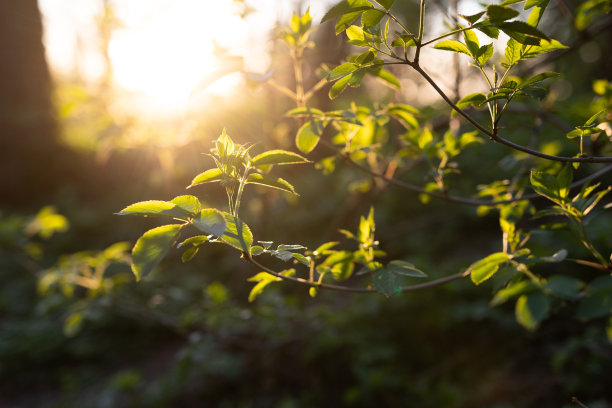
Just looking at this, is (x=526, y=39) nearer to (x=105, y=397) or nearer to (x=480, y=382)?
(x=480, y=382)

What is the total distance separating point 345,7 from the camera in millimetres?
683

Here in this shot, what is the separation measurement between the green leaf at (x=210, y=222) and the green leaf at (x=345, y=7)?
42 cm

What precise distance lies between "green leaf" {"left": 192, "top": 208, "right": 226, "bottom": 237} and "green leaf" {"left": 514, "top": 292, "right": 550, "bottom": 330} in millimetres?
558

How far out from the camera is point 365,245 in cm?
102

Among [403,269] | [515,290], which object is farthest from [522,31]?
[403,269]

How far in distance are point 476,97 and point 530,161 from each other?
3.45ft

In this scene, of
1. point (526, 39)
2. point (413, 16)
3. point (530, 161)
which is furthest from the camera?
point (413, 16)

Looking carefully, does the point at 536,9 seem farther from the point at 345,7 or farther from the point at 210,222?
the point at 210,222

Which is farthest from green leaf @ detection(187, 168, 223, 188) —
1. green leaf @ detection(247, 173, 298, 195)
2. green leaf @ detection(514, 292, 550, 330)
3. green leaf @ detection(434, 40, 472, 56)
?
green leaf @ detection(514, 292, 550, 330)

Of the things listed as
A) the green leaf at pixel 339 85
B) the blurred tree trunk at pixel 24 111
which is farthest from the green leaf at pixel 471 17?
the blurred tree trunk at pixel 24 111

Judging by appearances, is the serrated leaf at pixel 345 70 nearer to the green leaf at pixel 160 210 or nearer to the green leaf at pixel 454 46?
the green leaf at pixel 454 46

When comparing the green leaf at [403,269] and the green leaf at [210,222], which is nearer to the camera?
the green leaf at [210,222]

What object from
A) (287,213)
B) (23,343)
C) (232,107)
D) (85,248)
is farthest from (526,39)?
(85,248)

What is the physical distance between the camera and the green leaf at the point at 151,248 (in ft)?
1.87
